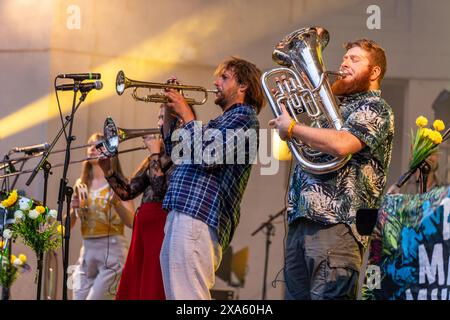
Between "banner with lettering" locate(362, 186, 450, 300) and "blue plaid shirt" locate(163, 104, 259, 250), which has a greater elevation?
"blue plaid shirt" locate(163, 104, 259, 250)

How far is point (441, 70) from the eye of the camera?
7.19 meters

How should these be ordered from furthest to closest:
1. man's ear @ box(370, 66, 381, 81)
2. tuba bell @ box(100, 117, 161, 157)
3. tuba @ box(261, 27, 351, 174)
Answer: tuba bell @ box(100, 117, 161, 157) → man's ear @ box(370, 66, 381, 81) → tuba @ box(261, 27, 351, 174)

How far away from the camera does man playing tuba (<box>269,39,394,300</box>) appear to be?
12.5 feet

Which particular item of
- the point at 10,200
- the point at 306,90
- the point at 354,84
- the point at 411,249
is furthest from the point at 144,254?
the point at 411,249

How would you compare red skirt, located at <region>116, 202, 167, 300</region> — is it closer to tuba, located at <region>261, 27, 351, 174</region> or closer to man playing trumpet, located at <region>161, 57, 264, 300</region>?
man playing trumpet, located at <region>161, 57, 264, 300</region>

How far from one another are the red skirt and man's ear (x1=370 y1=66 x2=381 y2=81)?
1611 millimetres

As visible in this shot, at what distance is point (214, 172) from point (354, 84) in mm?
854

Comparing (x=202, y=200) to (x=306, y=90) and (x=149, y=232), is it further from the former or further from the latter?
(x=149, y=232)

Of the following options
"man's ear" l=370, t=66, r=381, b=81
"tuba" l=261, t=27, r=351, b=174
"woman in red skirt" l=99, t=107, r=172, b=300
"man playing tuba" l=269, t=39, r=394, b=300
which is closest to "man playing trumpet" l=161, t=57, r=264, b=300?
"tuba" l=261, t=27, r=351, b=174

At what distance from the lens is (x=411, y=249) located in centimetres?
328

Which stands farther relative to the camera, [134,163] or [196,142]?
[134,163]

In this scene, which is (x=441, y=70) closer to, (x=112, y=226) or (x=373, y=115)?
(x=112, y=226)

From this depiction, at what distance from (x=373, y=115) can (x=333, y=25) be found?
3.50m
